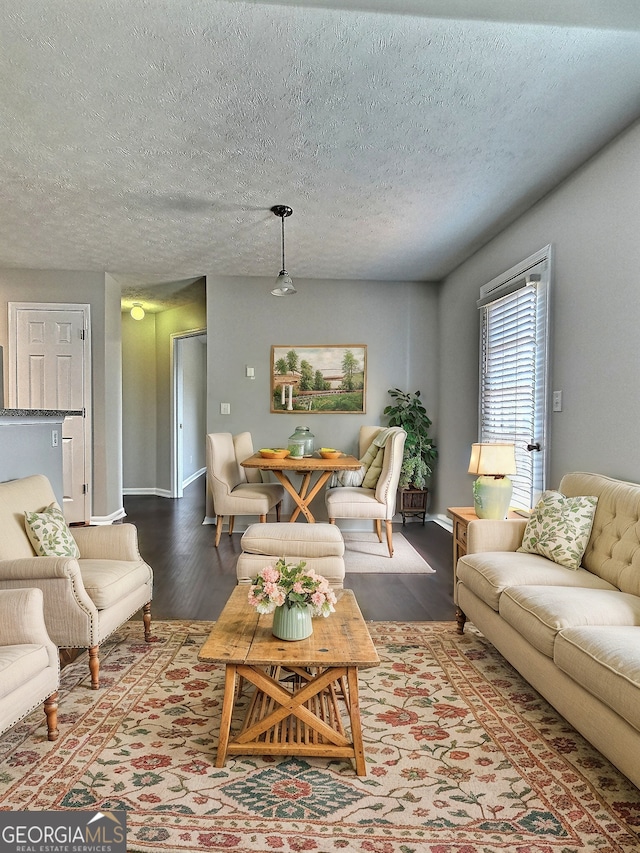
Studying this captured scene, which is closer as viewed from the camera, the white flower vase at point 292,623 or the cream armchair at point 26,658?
the cream armchair at point 26,658

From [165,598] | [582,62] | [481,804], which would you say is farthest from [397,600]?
[582,62]

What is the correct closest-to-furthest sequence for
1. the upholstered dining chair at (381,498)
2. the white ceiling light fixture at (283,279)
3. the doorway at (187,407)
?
1. the white ceiling light fixture at (283,279)
2. the upholstered dining chair at (381,498)
3. the doorway at (187,407)

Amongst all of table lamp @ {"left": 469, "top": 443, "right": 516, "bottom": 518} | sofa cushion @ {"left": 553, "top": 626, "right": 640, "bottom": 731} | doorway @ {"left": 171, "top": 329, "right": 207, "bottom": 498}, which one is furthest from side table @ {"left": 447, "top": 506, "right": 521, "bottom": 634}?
doorway @ {"left": 171, "top": 329, "right": 207, "bottom": 498}

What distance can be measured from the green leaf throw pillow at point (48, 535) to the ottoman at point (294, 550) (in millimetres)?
922

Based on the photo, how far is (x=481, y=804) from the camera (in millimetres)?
1652

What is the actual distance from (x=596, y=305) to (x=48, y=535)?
120 inches

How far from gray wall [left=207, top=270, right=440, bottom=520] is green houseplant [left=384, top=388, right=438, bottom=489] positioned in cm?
11

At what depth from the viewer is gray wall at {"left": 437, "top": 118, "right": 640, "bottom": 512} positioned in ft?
9.12

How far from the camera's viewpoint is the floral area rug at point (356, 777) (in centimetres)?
153

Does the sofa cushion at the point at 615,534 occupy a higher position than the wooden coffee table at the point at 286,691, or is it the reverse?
the sofa cushion at the point at 615,534

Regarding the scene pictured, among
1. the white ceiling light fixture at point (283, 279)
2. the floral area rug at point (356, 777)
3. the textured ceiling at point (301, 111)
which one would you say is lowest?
the floral area rug at point (356, 777)

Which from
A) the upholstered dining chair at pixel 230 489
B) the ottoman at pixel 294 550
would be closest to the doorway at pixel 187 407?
the upholstered dining chair at pixel 230 489

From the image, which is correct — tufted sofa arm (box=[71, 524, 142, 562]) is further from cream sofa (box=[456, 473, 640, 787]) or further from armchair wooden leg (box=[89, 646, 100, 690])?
cream sofa (box=[456, 473, 640, 787])

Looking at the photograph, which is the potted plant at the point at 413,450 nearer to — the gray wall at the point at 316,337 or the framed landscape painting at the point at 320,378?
the gray wall at the point at 316,337
